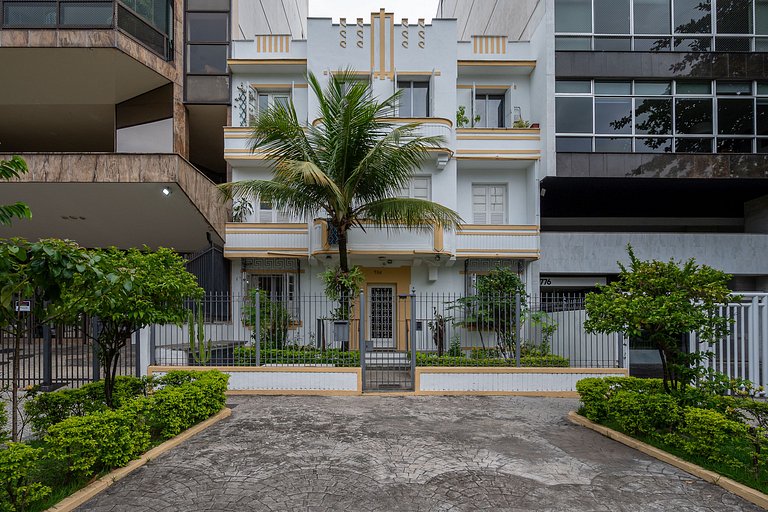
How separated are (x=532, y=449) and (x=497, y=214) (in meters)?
10.2

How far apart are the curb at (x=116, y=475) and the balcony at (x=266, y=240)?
300 inches

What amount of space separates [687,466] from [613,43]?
13.9 m

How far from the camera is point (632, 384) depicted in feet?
22.4

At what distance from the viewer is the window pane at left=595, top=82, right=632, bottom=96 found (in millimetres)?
13969

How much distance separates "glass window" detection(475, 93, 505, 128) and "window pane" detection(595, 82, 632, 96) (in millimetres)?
3198

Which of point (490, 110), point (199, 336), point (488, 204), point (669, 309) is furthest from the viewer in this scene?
point (490, 110)

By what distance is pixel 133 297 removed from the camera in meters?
5.24

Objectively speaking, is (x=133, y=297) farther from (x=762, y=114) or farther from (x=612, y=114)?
(x=762, y=114)

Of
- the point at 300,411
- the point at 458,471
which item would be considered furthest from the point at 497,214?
the point at 458,471

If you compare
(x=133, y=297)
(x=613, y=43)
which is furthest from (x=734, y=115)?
(x=133, y=297)

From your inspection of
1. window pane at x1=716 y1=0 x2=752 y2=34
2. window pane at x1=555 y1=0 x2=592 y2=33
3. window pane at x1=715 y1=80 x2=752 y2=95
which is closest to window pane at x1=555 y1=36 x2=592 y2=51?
window pane at x1=555 y1=0 x2=592 y2=33

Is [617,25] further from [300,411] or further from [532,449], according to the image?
[300,411]

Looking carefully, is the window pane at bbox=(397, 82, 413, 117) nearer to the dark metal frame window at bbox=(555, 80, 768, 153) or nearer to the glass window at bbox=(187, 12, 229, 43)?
the dark metal frame window at bbox=(555, 80, 768, 153)

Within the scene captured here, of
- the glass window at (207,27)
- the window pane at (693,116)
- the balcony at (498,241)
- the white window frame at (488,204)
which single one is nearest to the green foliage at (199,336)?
the balcony at (498,241)
